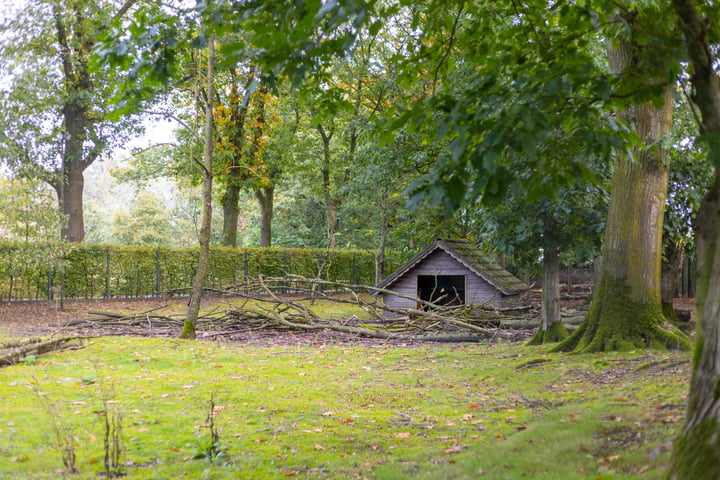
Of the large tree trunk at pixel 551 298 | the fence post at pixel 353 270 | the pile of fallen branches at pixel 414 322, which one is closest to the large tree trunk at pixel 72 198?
the fence post at pixel 353 270

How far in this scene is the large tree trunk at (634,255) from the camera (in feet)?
31.1

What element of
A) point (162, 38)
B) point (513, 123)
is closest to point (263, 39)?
point (162, 38)

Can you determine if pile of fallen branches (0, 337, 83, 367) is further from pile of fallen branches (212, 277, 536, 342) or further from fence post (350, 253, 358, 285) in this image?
fence post (350, 253, 358, 285)

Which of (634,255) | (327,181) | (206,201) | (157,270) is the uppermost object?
(327,181)

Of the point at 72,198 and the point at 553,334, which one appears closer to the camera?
the point at 553,334

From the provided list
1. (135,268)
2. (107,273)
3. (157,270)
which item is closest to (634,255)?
(107,273)

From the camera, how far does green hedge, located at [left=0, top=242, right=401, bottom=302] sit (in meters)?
21.9

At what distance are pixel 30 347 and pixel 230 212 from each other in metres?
23.3

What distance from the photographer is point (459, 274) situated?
18125mm

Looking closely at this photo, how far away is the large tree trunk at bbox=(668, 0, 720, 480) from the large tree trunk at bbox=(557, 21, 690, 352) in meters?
5.49

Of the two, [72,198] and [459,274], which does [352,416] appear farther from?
[72,198]

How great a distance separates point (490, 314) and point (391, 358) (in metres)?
4.99

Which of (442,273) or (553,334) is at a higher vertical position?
(442,273)

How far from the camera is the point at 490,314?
16.0 m
